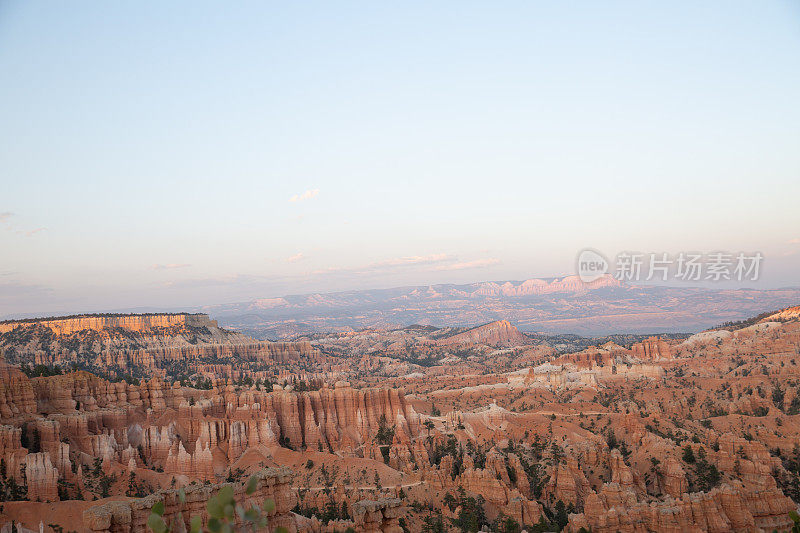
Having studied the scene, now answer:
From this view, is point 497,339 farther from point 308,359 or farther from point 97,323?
point 97,323

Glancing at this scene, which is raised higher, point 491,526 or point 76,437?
point 76,437

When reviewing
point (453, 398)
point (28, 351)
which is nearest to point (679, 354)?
point (453, 398)

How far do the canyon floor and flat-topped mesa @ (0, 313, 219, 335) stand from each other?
86.0 meters

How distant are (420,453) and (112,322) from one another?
12668 centimetres

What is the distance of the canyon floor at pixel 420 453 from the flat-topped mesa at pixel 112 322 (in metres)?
86.0

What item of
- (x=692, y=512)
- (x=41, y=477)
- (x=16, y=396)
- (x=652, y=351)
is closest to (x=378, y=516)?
(x=692, y=512)

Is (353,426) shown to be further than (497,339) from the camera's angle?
No

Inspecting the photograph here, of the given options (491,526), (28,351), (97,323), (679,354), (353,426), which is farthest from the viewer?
(97,323)

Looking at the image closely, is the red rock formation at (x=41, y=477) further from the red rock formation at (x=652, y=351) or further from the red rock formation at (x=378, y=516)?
the red rock formation at (x=652, y=351)

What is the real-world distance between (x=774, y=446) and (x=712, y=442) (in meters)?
5.27

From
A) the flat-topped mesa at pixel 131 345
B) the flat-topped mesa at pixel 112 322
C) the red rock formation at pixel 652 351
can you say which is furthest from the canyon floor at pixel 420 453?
the flat-topped mesa at pixel 112 322

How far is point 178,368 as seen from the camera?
135625 mm

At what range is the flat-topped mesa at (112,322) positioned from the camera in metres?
150

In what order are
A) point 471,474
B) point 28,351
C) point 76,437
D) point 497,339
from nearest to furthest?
point 471,474 → point 76,437 → point 28,351 → point 497,339
